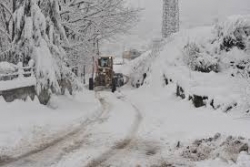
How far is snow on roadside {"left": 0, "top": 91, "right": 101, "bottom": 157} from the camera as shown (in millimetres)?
11820

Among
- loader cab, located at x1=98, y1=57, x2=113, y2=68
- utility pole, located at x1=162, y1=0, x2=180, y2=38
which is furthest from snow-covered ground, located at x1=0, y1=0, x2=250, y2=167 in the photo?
utility pole, located at x1=162, y1=0, x2=180, y2=38

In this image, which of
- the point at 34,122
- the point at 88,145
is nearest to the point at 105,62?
Answer: the point at 34,122

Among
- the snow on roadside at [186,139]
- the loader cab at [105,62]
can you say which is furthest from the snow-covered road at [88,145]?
the loader cab at [105,62]

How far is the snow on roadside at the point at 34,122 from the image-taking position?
1182cm

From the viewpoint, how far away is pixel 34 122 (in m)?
14.8

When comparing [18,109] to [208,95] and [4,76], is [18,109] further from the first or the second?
[208,95]

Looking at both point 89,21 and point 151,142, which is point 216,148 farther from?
point 89,21

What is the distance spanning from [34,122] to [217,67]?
1281 centimetres

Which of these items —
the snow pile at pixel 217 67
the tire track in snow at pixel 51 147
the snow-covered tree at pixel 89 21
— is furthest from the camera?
the snow-covered tree at pixel 89 21

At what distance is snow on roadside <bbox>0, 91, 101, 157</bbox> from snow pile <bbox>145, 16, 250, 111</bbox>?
534cm

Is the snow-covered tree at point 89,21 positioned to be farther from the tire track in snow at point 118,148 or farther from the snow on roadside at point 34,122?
the tire track in snow at point 118,148

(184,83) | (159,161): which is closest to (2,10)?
(184,83)

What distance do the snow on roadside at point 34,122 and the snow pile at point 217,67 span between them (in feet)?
17.5

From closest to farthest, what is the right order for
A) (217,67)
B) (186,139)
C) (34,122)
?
(186,139) → (34,122) → (217,67)
